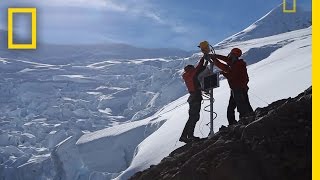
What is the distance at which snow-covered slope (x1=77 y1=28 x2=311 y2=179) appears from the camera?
30.3 m

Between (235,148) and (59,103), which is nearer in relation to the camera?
(235,148)

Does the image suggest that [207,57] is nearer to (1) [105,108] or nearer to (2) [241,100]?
(2) [241,100]

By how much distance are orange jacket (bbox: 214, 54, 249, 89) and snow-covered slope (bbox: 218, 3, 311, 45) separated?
121909mm

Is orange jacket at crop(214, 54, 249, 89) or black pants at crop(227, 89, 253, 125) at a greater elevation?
orange jacket at crop(214, 54, 249, 89)

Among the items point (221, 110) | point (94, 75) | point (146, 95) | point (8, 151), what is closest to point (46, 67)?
point (94, 75)

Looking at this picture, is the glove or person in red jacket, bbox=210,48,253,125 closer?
person in red jacket, bbox=210,48,253,125

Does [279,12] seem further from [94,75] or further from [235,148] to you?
[235,148]

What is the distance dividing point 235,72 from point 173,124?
112ft

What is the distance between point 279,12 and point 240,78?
422ft

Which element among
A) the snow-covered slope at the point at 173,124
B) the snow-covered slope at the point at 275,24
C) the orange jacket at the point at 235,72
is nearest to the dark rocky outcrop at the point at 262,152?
the orange jacket at the point at 235,72

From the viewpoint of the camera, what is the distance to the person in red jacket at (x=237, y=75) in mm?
7676

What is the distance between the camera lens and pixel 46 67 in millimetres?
167375

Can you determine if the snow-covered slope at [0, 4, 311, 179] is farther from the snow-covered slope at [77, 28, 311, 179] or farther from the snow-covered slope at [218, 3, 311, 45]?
the snow-covered slope at [218, 3, 311, 45]

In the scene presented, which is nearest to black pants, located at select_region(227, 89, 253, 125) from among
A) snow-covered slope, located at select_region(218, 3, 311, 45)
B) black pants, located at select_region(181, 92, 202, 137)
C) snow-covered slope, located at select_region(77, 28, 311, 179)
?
black pants, located at select_region(181, 92, 202, 137)
